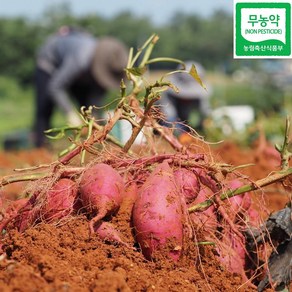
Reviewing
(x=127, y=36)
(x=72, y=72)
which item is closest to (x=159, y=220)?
(x=72, y=72)

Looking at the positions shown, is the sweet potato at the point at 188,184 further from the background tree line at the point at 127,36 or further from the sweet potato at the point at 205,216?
the background tree line at the point at 127,36

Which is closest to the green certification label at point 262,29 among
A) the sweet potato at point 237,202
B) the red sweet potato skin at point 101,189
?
the sweet potato at point 237,202

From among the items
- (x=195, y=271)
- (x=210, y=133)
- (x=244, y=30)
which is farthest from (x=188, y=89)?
(x=195, y=271)

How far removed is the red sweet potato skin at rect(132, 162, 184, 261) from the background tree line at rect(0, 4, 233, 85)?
1418 inches

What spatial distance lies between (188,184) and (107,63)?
33.1 ft

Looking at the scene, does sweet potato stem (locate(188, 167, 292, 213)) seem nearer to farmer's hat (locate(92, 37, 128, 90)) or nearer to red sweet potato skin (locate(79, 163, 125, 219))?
red sweet potato skin (locate(79, 163, 125, 219))

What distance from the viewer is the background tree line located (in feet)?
138

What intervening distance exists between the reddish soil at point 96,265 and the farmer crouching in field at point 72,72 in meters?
9.22

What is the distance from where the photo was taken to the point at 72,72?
11.8 metres

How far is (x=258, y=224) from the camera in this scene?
8.07ft

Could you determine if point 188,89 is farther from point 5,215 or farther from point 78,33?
point 5,215

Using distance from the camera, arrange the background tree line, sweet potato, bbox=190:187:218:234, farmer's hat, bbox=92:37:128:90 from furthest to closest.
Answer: the background tree line → farmer's hat, bbox=92:37:128:90 → sweet potato, bbox=190:187:218:234

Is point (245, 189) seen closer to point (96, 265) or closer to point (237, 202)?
point (237, 202)

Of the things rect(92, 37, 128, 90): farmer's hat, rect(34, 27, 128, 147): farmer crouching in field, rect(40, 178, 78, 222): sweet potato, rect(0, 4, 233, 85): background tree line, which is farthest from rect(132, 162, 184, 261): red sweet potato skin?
rect(0, 4, 233, 85): background tree line
